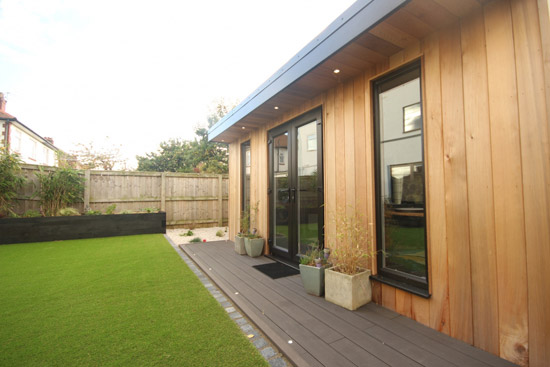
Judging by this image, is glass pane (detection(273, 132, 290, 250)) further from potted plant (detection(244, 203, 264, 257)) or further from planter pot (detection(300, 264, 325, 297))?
planter pot (detection(300, 264, 325, 297))

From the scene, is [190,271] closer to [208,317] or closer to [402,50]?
[208,317]

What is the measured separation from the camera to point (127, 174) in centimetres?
681

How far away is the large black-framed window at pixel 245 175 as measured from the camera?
16.3 feet

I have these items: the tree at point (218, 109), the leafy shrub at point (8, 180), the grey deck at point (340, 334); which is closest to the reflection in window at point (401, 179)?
the grey deck at point (340, 334)

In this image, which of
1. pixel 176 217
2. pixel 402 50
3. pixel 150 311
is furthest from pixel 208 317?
pixel 176 217

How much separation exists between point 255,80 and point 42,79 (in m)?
8.19

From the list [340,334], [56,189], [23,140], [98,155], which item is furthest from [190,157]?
[340,334]

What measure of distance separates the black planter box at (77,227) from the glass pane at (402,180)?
5942 millimetres

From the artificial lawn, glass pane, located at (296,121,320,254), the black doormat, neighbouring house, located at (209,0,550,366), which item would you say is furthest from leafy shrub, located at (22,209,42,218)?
neighbouring house, located at (209,0,550,366)

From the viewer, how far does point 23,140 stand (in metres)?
12.7

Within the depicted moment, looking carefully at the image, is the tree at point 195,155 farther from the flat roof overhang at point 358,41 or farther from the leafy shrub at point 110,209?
the flat roof overhang at point 358,41

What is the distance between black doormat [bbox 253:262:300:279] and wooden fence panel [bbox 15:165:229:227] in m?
4.75

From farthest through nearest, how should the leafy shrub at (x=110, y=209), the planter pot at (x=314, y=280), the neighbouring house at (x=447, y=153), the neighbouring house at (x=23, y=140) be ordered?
the neighbouring house at (x=23, y=140), the leafy shrub at (x=110, y=209), the planter pot at (x=314, y=280), the neighbouring house at (x=447, y=153)

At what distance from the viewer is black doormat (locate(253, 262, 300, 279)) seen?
2.98 metres
